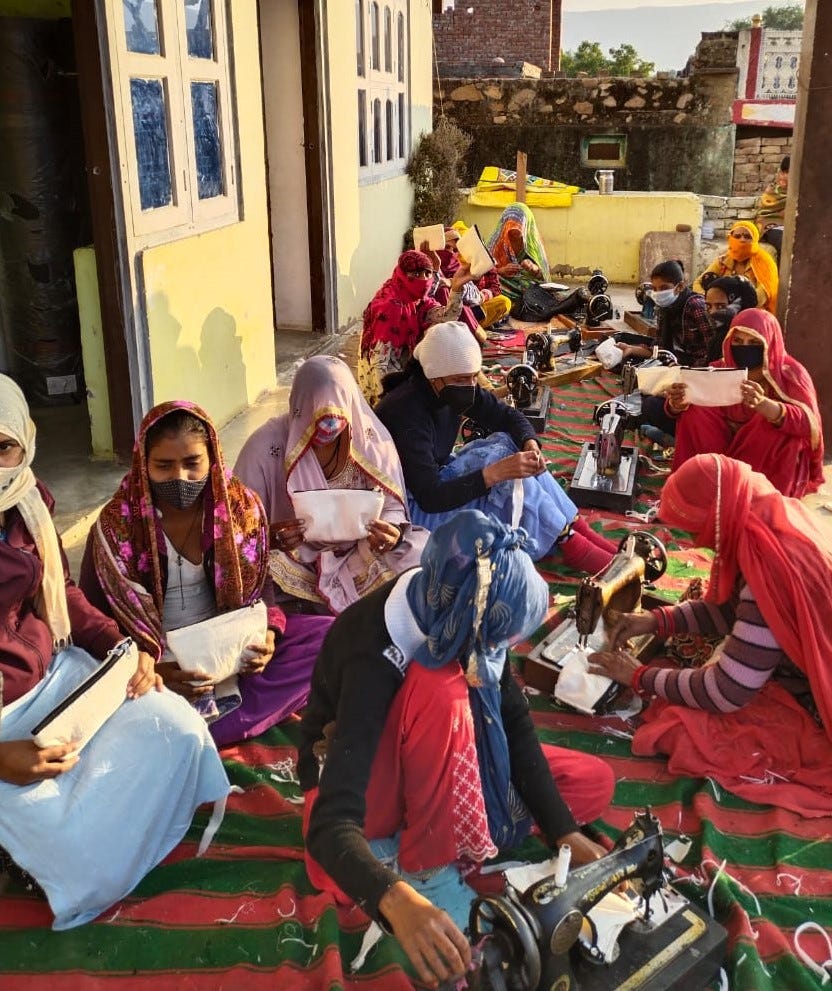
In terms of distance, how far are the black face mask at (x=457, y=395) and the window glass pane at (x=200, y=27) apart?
255cm

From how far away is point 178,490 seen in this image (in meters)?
2.82

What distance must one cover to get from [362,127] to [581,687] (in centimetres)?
751

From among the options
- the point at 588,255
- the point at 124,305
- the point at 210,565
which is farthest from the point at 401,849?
the point at 588,255

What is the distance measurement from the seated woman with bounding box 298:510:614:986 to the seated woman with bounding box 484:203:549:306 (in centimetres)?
737

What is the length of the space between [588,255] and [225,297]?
278 inches

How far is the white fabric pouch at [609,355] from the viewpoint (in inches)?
271

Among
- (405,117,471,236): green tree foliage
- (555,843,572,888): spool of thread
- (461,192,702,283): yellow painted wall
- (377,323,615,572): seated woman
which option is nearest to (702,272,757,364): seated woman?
(377,323,615,572): seated woman

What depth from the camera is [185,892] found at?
2.34 metres

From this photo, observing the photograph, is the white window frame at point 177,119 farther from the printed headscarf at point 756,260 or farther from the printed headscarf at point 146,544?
the printed headscarf at point 756,260

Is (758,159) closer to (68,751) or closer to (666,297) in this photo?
(666,297)

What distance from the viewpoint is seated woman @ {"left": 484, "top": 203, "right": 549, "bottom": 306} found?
363 inches

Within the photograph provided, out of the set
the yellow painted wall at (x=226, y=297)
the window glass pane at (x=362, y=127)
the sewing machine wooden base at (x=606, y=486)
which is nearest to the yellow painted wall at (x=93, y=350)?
the yellow painted wall at (x=226, y=297)

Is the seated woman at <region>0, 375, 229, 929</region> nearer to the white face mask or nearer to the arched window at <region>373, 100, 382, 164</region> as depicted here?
the white face mask

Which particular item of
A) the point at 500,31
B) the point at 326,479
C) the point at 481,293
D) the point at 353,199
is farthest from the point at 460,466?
the point at 500,31
